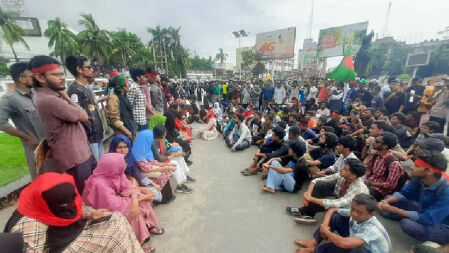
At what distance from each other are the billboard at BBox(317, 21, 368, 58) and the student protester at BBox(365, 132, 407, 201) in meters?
19.9

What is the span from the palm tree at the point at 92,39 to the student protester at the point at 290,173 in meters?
34.0

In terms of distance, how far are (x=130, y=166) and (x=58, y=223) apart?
1.50m

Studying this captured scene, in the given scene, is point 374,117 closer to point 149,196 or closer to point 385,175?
point 385,175

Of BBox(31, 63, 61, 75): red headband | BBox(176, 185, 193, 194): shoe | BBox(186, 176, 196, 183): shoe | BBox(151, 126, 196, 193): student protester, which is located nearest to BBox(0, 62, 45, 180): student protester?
BBox(31, 63, 61, 75): red headband

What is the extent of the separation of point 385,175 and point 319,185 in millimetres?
1078

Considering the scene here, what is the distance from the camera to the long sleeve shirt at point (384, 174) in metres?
2.92

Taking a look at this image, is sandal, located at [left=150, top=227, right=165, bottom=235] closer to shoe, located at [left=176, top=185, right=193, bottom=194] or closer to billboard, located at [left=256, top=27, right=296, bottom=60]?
shoe, located at [left=176, top=185, right=193, bottom=194]

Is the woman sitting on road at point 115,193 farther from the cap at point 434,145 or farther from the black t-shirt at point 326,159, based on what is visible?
the cap at point 434,145

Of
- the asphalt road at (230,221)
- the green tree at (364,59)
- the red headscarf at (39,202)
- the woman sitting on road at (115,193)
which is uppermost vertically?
the green tree at (364,59)

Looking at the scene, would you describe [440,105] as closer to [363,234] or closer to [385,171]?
[385,171]

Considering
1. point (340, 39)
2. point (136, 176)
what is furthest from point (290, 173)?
point (340, 39)

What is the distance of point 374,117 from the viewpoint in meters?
5.53

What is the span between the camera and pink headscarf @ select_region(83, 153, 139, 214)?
2166 mm

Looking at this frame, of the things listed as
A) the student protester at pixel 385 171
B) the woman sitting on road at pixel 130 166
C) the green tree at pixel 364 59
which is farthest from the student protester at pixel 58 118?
the green tree at pixel 364 59
